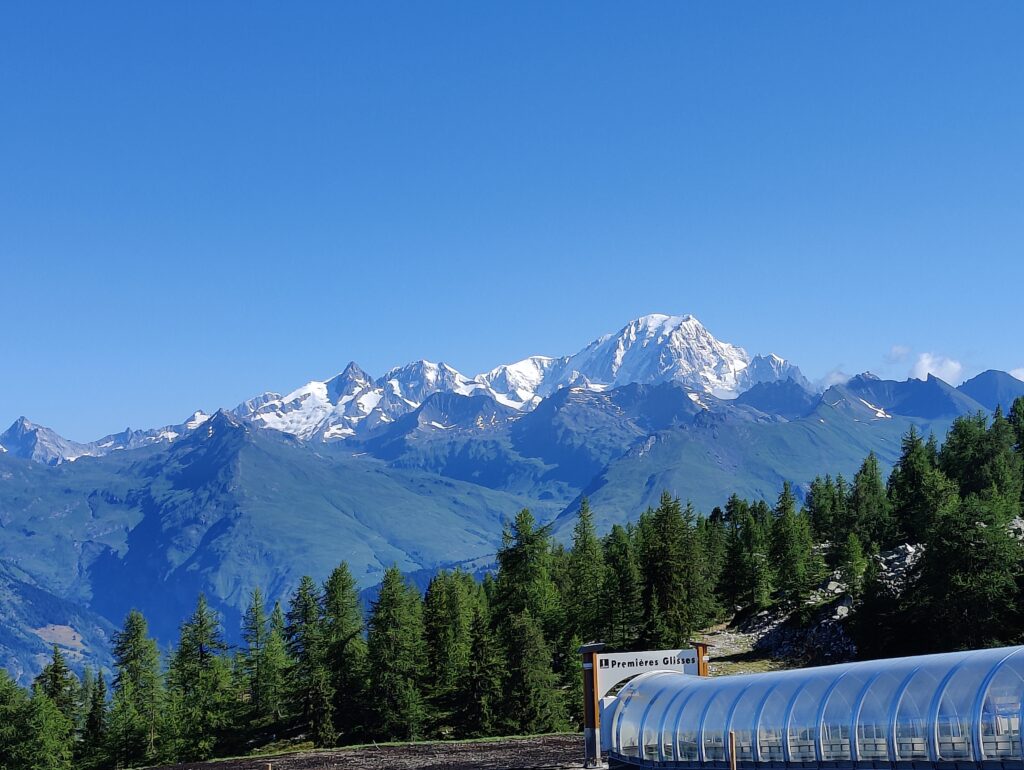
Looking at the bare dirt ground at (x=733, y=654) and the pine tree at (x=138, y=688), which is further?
the pine tree at (x=138, y=688)

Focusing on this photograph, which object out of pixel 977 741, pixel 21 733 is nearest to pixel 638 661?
pixel 977 741

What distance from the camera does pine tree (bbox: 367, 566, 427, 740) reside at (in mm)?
103438

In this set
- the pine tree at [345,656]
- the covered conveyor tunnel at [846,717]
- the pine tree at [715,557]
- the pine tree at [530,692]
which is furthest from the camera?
the pine tree at [715,557]

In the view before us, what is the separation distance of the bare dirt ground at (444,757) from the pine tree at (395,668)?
34.4 feet

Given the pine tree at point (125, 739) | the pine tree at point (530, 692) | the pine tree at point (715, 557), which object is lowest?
the pine tree at point (125, 739)

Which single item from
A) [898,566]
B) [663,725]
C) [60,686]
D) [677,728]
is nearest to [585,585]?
[898,566]

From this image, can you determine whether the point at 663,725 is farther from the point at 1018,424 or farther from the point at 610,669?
the point at 1018,424

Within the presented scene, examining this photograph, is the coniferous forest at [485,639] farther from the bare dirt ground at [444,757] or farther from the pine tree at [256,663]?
the bare dirt ground at [444,757]

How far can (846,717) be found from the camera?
4962 cm

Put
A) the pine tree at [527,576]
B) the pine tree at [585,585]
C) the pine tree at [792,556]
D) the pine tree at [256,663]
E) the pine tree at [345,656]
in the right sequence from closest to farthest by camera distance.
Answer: the pine tree at [345,656] < the pine tree at [585,585] < the pine tree at [527,576] < the pine tree at [256,663] < the pine tree at [792,556]

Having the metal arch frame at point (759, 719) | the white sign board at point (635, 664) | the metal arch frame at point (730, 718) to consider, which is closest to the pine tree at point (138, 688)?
the white sign board at point (635, 664)

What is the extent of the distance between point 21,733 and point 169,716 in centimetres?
1387

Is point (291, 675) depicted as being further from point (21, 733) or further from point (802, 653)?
point (802, 653)

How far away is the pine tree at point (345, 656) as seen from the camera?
110 meters
